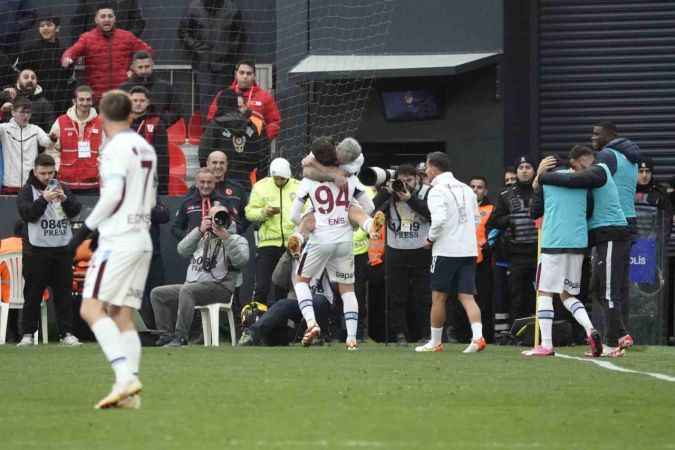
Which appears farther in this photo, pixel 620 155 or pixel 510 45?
pixel 510 45

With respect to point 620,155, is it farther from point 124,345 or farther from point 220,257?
point 124,345

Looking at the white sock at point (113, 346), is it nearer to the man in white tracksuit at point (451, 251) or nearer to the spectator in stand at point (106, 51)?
the man in white tracksuit at point (451, 251)

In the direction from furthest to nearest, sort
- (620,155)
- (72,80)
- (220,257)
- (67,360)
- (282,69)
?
(282,69) < (72,80) < (220,257) < (620,155) < (67,360)

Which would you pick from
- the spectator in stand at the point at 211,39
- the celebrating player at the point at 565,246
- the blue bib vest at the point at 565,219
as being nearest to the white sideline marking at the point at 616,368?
the celebrating player at the point at 565,246

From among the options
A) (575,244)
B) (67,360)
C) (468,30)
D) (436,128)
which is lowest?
(67,360)

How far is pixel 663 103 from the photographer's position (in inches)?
881

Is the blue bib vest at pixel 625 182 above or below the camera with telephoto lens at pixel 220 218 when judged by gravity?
above

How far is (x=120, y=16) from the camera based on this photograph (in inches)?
827

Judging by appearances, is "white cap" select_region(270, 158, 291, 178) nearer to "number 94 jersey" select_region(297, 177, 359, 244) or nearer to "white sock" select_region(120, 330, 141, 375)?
"number 94 jersey" select_region(297, 177, 359, 244)

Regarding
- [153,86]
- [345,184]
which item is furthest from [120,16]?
[345,184]

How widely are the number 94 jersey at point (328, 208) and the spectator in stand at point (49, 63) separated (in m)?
5.63

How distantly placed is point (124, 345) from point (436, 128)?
43.4 feet

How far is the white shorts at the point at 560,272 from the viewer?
48.1ft

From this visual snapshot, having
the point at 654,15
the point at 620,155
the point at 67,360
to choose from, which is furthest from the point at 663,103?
the point at 67,360
